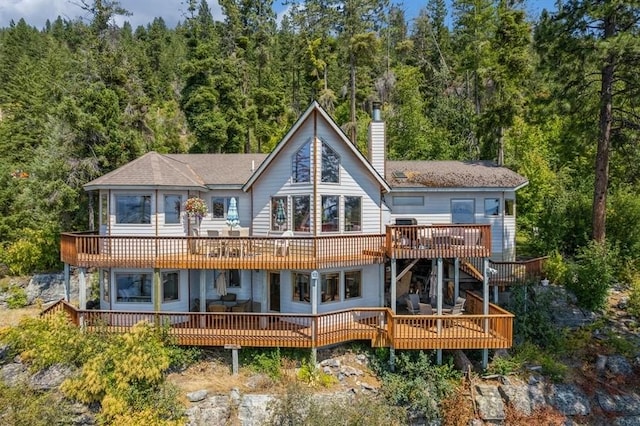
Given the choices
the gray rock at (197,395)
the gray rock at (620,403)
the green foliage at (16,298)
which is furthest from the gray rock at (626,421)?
the green foliage at (16,298)

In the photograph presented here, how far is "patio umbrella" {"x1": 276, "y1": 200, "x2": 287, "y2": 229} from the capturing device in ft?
52.1

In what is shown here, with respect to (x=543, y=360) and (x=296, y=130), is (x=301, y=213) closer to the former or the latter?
(x=296, y=130)

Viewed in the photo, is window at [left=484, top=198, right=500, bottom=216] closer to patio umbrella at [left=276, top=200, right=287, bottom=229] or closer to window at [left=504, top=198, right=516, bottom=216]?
window at [left=504, top=198, right=516, bottom=216]

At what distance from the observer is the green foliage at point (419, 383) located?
12539mm

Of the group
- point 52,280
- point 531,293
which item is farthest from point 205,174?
point 531,293

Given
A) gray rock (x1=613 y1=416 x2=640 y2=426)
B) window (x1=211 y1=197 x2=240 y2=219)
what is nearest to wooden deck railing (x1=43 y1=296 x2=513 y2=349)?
gray rock (x1=613 y1=416 x2=640 y2=426)

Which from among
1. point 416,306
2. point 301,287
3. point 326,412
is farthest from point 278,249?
point 416,306

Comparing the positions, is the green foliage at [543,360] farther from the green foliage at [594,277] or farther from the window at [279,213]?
the window at [279,213]

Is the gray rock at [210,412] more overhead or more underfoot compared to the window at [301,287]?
more underfoot

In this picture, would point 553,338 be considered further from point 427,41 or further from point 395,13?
point 395,13

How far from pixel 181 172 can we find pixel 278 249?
20.8 ft

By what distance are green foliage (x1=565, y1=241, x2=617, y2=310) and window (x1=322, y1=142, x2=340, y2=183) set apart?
39.9 ft

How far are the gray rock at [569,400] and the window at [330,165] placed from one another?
11205 mm

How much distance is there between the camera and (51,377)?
42.3ft
